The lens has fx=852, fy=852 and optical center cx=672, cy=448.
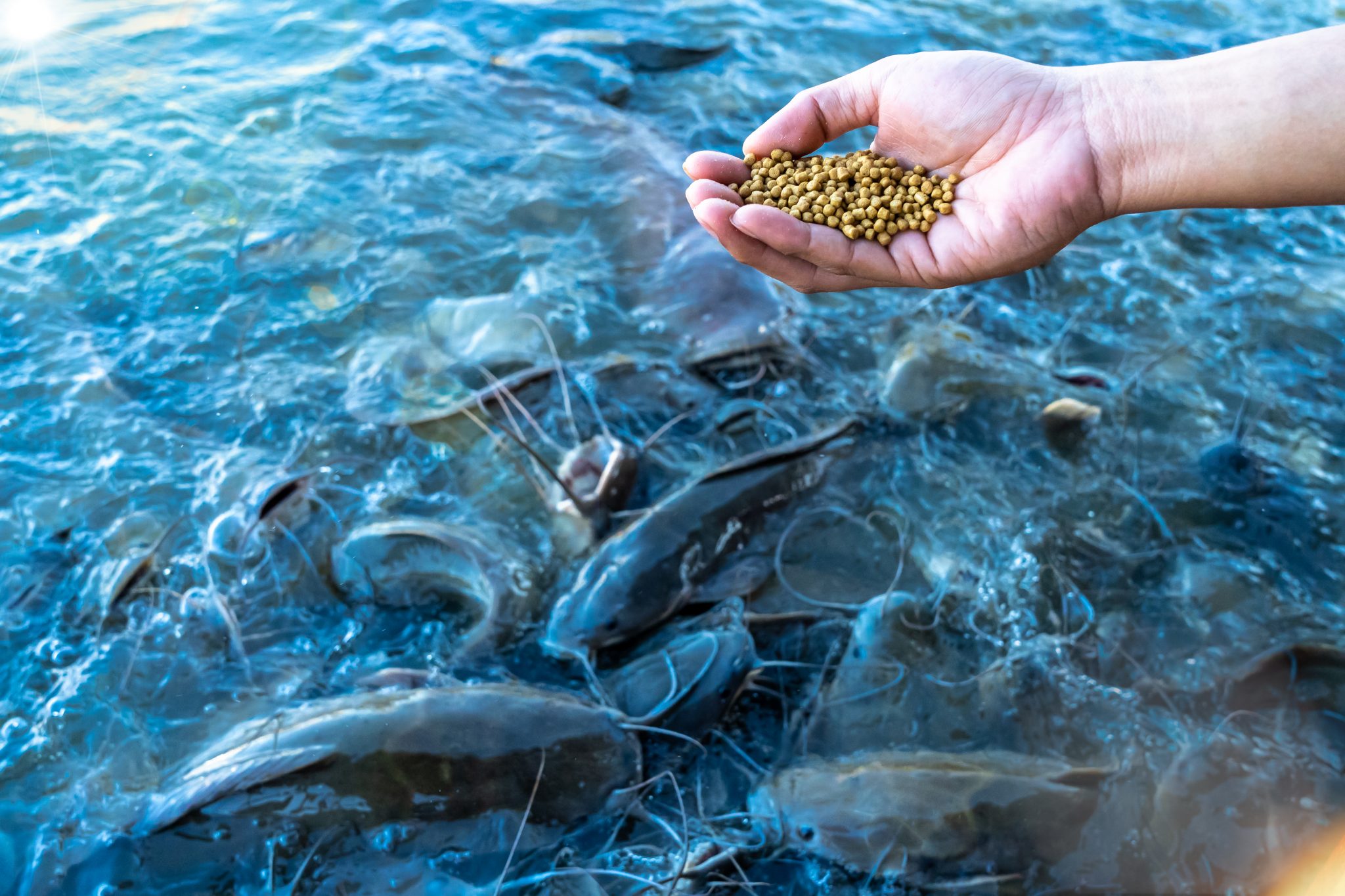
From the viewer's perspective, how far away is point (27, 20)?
5.45m

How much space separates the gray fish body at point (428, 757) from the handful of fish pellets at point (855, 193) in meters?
1.47

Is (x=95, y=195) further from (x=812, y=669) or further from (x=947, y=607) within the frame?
(x=947, y=607)

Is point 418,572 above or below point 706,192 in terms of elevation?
below

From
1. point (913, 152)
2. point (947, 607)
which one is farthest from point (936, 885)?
point (913, 152)

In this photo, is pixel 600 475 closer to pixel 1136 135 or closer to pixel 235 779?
pixel 235 779

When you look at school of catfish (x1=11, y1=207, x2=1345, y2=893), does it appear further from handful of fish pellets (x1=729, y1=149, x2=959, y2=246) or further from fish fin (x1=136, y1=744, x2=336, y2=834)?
handful of fish pellets (x1=729, y1=149, x2=959, y2=246)

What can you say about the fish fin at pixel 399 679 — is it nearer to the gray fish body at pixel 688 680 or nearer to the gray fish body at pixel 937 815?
the gray fish body at pixel 688 680

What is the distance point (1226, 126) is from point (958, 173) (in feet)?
2.14

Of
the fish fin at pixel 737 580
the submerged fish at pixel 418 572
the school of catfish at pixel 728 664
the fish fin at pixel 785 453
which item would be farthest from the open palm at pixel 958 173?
the submerged fish at pixel 418 572

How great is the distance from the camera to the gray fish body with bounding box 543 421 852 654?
250cm

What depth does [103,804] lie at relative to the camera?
2188mm

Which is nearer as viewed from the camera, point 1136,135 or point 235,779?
point 235,779

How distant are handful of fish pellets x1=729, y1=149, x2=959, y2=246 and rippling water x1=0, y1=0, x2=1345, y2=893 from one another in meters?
1.03

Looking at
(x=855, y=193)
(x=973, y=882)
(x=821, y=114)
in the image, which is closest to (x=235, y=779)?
(x=973, y=882)
